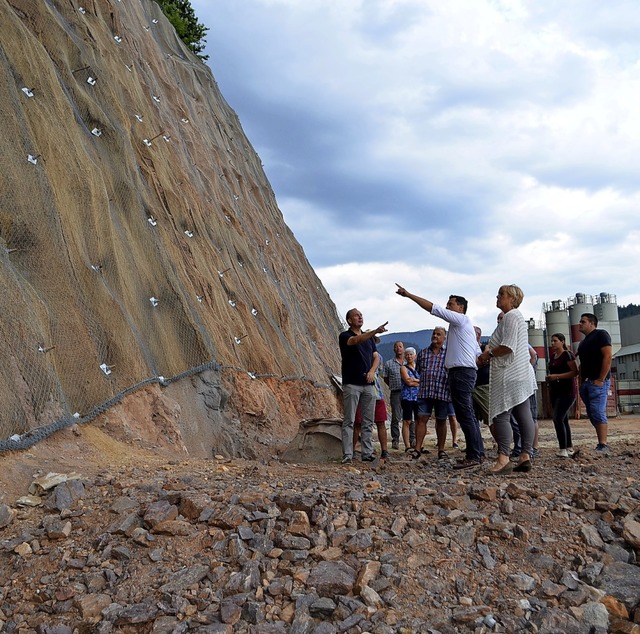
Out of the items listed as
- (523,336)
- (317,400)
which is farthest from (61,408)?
(317,400)

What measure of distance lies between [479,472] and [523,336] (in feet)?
4.54

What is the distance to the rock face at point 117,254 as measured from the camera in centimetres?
662

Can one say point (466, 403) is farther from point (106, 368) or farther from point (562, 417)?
point (106, 368)

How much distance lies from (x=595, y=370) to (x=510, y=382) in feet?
6.99

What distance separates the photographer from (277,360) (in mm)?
12273

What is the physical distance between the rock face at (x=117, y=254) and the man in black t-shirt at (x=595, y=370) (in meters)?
4.75

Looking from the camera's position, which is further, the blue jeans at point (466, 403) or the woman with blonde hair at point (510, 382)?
the blue jeans at point (466, 403)

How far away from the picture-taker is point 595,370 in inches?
292

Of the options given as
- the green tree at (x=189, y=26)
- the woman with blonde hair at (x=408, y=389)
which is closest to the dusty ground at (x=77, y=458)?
the woman with blonde hair at (x=408, y=389)

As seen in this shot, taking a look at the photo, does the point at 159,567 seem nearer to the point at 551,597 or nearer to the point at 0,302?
the point at 551,597

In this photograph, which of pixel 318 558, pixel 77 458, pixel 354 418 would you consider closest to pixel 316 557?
pixel 318 558

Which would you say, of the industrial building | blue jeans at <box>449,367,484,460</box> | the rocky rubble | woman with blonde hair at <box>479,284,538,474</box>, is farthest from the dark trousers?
the industrial building

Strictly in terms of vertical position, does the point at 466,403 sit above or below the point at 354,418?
above

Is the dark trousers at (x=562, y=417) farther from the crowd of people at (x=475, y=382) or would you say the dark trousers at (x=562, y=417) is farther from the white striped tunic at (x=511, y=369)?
the white striped tunic at (x=511, y=369)
